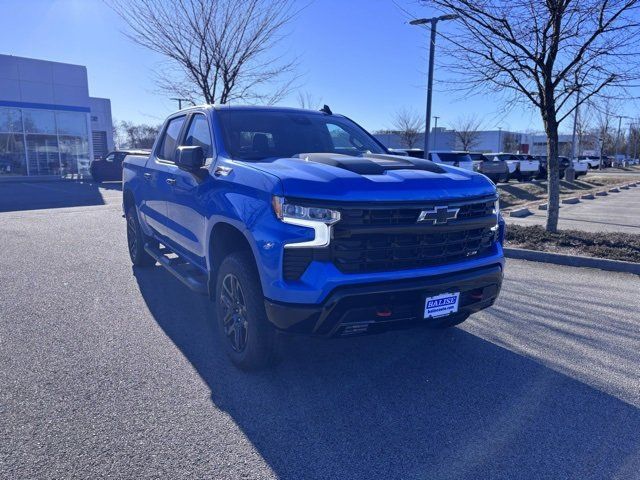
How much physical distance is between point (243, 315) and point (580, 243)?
661 centimetres

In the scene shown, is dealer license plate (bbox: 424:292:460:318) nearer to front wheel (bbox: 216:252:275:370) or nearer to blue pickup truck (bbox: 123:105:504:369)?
blue pickup truck (bbox: 123:105:504:369)

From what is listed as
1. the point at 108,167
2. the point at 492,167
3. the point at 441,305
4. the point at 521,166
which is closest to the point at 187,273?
the point at 441,305

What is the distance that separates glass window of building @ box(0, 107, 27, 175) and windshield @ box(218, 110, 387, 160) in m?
29.4

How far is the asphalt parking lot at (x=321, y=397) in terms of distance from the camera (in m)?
2.65

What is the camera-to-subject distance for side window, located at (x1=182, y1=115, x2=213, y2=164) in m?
4.32

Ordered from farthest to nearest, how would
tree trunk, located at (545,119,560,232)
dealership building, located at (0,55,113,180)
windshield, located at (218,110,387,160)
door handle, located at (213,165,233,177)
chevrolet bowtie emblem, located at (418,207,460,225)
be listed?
dealership building, located at (0,55,113,180)
tree trunk, located at (545,119,560,232)
windshield, located at (218,110,387,160)
door handle, located at (213,165,233,177)
chevrolet bowtie emblem, located at (418,207,460,225)

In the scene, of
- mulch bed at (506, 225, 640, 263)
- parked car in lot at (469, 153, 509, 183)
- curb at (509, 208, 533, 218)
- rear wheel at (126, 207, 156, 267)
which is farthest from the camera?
parked car in lot at (469, 153, 509, 183)

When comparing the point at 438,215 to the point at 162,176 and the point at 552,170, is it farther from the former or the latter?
the point at 552,170

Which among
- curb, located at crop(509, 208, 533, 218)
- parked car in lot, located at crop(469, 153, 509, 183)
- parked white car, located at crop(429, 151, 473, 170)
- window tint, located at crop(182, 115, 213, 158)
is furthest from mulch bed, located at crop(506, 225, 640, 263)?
parked car in lot, located at crop(469, 153, 509, 183)

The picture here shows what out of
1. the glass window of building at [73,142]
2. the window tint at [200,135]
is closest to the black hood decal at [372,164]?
the window tint at [200,135]

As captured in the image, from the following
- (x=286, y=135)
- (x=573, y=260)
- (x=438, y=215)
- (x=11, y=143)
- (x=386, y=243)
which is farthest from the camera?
(x=11, y=143)

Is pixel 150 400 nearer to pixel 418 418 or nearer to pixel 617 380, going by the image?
pixel 418 418

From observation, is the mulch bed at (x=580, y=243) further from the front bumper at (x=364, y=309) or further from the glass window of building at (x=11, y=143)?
the glass window of building at (x=11, y=143)

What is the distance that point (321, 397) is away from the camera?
335cm
